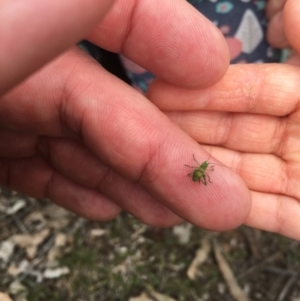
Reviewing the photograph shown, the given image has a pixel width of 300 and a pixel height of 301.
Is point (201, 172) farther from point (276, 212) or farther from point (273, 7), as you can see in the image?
point (273, 7)

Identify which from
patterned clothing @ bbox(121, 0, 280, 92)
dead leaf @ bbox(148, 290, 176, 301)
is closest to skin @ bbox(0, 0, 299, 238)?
patterned clothing @ bbox(121, 0, 280, 92)

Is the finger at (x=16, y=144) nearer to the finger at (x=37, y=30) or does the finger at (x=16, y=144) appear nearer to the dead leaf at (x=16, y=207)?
the dead leaf at (x=16, y=207)

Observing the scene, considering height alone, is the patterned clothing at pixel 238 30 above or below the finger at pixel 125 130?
above

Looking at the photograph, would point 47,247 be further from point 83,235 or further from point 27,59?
point 27,59

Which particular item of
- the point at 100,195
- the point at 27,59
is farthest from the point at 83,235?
the point at 27,59

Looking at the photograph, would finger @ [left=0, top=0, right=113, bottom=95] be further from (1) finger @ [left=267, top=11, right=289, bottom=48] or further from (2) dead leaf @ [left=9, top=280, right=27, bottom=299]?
(2) dead leaf @ [left=9, top=280, right=27, bottom=299]

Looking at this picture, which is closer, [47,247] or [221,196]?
[221,196]

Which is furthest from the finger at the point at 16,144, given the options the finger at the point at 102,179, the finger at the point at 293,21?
the finger at the point at 293,21
